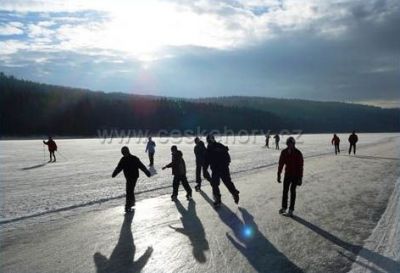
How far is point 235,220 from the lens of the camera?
8.78 meters

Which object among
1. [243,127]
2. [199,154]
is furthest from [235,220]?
[243,127]

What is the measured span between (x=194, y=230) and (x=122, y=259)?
190cm

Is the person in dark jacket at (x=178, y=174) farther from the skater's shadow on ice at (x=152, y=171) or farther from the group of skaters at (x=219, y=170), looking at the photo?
the skater's shadow on ice at (x=152, y=171)

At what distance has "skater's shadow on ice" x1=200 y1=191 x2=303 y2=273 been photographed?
19.6 feet

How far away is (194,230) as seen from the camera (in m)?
7.94

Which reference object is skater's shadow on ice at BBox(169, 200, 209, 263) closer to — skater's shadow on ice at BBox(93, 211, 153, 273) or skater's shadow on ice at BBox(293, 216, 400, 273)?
skater's shadow on ice at BBox(93, 211, 153, 273)

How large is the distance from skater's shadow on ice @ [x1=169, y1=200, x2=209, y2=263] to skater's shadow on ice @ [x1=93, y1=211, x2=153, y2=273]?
733 mm

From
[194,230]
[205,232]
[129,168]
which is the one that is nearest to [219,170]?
[129,168]

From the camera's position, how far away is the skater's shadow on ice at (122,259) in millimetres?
5926

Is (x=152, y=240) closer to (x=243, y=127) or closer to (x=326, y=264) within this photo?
(x=326, y=264)

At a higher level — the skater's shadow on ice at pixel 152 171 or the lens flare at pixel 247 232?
the lens flare at pixel 247 232

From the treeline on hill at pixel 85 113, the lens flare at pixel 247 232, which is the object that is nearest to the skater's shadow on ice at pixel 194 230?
the lens flare at pixel 247 232

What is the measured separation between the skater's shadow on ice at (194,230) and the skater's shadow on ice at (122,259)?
0.73 metres

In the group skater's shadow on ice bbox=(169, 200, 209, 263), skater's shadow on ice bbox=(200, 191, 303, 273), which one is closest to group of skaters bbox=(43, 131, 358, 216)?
skater's shadow on ice bbox=(169, 200, 209, 263)
